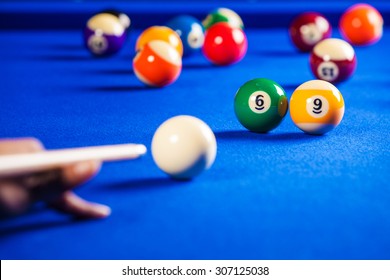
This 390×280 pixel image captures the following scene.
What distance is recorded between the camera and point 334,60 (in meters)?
4.04

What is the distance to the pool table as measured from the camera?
1.95 meters

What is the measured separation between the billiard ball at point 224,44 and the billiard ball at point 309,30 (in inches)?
27.6

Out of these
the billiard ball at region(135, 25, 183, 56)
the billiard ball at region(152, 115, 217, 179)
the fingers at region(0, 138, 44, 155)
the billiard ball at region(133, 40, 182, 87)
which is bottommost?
the fingers at region(0, 138, 44, 155)

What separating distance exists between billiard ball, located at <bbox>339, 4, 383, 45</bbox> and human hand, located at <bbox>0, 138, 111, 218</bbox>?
4.11m

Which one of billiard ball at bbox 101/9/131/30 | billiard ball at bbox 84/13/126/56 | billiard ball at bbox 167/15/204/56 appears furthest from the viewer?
billiard ball at bbox 101/9/131/30

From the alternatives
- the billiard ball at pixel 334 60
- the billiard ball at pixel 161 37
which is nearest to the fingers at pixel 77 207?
the billiard ball at pixel 334 60

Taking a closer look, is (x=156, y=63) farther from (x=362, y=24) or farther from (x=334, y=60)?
(x=362, y=24)

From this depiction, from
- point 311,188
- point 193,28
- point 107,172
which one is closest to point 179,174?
point 107,172

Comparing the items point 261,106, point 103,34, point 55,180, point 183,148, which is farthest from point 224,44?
point 55,180

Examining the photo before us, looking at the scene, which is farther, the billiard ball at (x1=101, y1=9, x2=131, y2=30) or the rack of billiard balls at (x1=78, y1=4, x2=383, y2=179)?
the billiard ball at (x1=101, y1=9, x2=131, y2=30)

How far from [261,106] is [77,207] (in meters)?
1.26

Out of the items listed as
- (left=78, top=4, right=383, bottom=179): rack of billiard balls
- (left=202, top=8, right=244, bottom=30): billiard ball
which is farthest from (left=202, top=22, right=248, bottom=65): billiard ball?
(left=202, top=8, right=244, bottom=30): billiard ball

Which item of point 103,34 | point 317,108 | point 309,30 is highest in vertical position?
point 309,30

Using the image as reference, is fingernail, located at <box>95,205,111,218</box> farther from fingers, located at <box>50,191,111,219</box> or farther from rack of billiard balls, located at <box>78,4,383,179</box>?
rack of billiard balls, located at <box>78,4,383,179</box>
